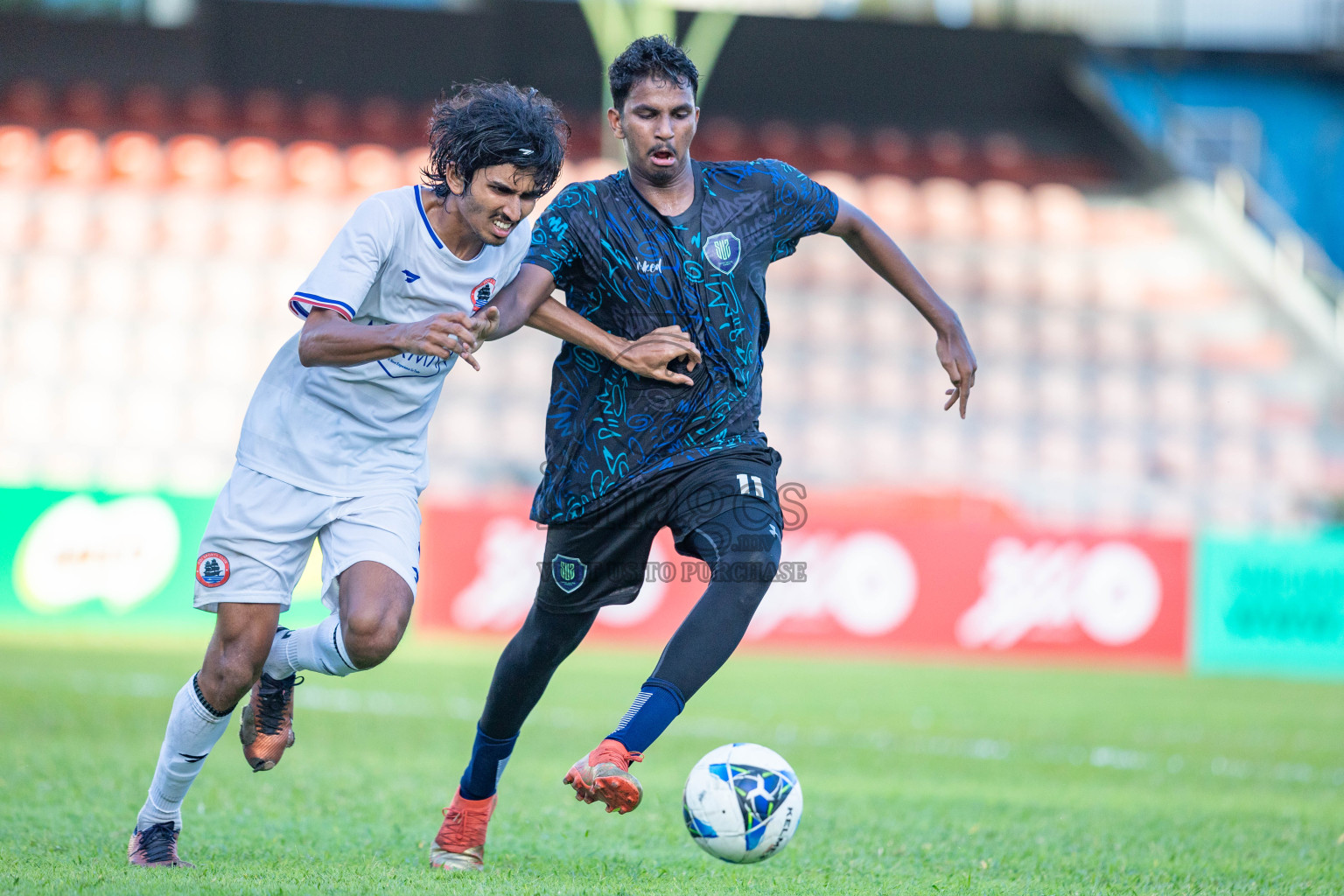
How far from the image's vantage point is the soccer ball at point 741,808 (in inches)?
145

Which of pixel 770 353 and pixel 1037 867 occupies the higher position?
pixel 770 353

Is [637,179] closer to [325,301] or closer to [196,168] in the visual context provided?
[325,301]

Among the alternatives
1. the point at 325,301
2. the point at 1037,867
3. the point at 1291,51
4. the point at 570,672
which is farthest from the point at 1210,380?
the point at 325,301

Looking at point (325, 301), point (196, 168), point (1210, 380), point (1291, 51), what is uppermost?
point (1291, 51)

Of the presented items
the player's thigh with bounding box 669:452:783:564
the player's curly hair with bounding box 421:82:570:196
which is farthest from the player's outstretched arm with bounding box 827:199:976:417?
the player's curly hair with bounding box 421:82:570:196

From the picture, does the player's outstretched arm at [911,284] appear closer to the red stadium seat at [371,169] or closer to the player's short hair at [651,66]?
the player's short hair at [651,66]

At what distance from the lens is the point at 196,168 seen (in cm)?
1925

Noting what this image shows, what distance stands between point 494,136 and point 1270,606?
39.6 feet

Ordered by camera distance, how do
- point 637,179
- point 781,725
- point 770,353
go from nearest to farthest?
1. point 637,179
2. point 781,725
3. point 770,353

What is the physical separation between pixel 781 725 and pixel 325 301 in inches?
207

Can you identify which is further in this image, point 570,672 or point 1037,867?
point 570,672

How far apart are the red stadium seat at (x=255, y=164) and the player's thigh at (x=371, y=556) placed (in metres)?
15.9

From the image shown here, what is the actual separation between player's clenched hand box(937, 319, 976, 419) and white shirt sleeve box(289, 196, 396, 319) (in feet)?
5.49

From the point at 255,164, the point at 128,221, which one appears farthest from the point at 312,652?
the point at 255,164
